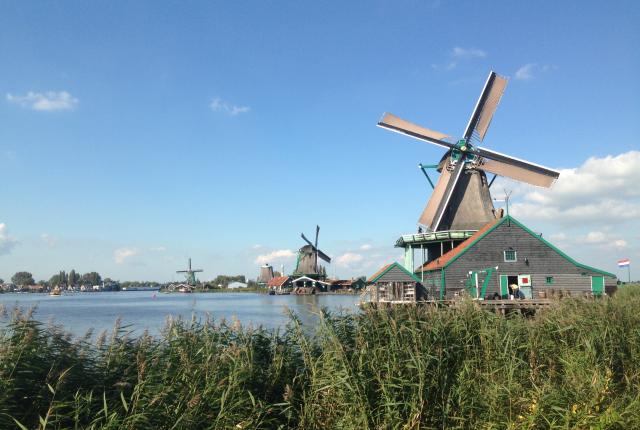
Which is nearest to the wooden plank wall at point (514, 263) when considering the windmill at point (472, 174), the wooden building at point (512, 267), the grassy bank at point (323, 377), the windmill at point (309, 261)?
the wooden building at point (512, 267)

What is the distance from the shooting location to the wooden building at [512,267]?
28.0 m

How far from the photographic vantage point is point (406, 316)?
917 cm

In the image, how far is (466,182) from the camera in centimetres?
3538

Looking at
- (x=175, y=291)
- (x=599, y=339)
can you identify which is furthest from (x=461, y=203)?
(x=175, y=291)

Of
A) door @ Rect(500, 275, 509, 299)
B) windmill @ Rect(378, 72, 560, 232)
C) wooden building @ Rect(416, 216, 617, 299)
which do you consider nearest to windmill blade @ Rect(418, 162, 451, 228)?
windmill @ Rect(378, 72, 560, 232)

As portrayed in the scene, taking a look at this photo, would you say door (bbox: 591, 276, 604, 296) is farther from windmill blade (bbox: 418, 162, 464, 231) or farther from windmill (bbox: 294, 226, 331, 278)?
windmill (bbox: 294, 226, 331, 278)

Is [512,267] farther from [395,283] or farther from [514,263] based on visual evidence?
[395,283]

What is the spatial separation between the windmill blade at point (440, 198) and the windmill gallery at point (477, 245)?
68mm

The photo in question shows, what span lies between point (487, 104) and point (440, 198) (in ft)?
27.5

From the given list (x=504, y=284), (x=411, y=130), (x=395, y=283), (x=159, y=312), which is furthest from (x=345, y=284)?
(x=504, y=284)

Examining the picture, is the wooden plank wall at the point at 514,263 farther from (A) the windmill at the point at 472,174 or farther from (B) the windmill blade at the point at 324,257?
(B) the windmill blade at the point at 324,257

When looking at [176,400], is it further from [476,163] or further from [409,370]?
[476,163]

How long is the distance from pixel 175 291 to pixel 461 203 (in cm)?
13803

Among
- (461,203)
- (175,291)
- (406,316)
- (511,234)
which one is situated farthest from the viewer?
(175,291)
